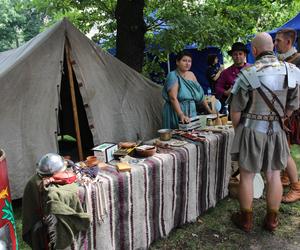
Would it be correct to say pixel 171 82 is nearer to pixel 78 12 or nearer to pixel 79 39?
pixel 79 39

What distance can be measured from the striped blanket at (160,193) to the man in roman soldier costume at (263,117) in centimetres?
36

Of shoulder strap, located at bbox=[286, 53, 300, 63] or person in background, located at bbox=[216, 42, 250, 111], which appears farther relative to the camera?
person in background, located at bbox=[216, 42, 250, 111]

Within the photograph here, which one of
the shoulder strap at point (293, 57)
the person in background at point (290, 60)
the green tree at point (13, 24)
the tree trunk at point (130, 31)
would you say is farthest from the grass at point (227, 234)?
the green tree at point (13, 24)

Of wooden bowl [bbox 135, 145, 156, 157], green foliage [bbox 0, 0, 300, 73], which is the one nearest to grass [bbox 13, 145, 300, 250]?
wooden bowl [bbox 135, 145, 156, 157]

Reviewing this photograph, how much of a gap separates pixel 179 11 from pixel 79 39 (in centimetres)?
167

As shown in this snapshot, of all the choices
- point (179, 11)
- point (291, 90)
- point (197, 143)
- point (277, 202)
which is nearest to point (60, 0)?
point (179, 11)

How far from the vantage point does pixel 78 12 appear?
6.03 meters

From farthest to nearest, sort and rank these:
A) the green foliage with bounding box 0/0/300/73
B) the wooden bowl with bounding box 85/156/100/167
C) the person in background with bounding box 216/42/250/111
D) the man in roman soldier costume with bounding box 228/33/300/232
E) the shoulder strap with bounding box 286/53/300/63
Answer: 1. the green foliage with bounding box 0/0/300/73
2. the person in background with bounding box 216/42/250/111
3. the shoulder strap with bounding box 286/53/300/63
4. the man in roman soldier costume with bounding box 228/33/300/232
5. the wooden bowl with bounding box 85/156/100/167

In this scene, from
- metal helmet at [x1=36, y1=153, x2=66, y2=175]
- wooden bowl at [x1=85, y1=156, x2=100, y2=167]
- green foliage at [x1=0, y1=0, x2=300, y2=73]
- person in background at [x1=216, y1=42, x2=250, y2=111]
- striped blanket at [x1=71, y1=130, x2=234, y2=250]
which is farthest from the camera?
green foliage at [x1=0, y1=0, x2=300, y2=73]

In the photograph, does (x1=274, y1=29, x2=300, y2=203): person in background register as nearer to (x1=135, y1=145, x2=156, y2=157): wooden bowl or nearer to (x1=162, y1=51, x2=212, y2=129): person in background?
(x1=162, y1=51, x2=212, y2=129): person in background

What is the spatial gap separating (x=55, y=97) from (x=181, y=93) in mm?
1237

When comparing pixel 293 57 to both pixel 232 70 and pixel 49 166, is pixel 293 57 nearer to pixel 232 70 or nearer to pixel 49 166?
pixel 232 70

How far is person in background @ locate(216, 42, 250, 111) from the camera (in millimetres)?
3542

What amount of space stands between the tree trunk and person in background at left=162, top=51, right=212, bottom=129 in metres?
1.61
